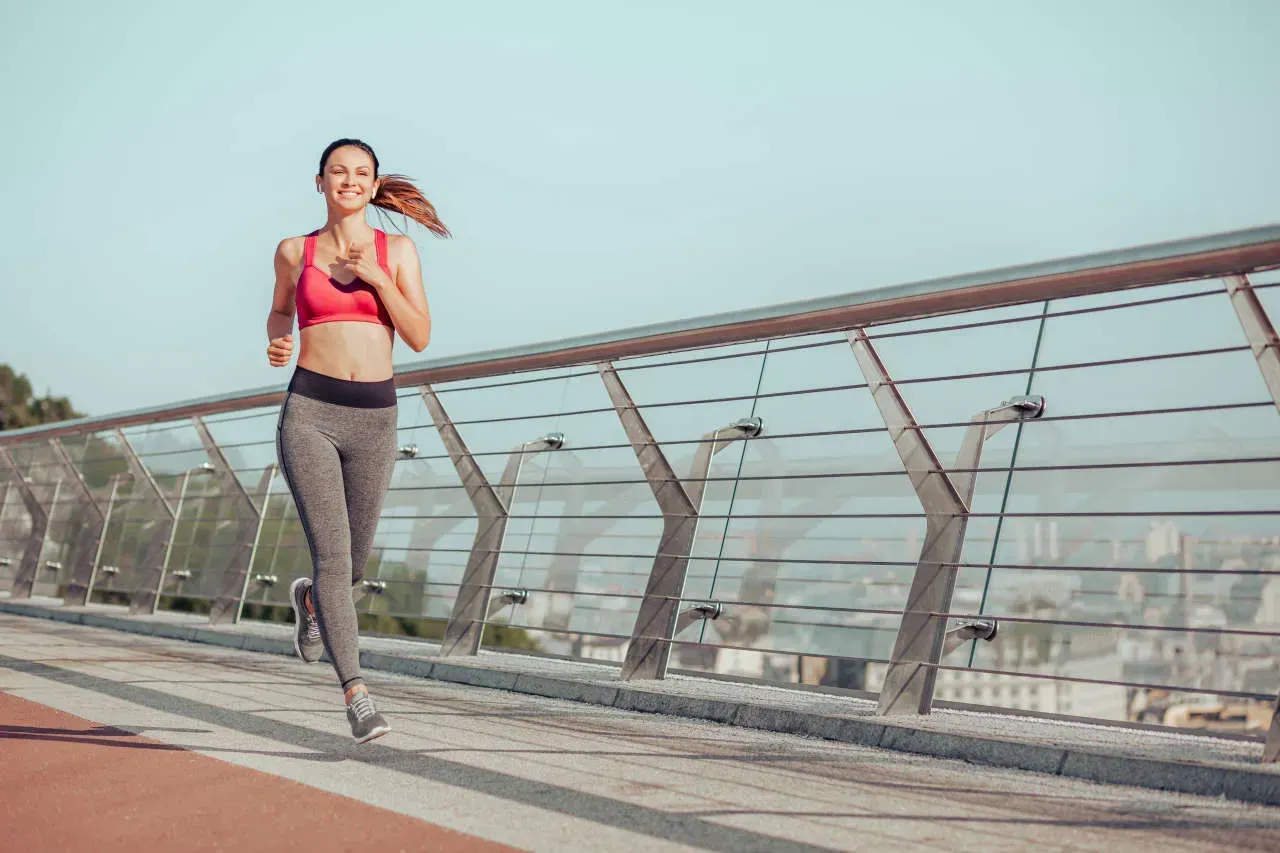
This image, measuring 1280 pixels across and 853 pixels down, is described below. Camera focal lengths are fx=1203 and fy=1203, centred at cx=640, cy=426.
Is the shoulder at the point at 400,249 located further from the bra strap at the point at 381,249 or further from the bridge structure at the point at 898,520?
the bridge structure at the point at 898,520

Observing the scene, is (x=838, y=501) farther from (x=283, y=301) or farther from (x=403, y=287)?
(x=283, y=301)

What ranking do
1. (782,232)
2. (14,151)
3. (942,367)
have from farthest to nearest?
(782,232), (14,151), (942,367)

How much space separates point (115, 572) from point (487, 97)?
8638 cm

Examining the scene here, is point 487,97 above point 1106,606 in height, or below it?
above

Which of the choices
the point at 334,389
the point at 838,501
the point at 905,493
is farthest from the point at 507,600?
the point at 334,389

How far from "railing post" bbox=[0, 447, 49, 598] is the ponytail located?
8760 millimetres

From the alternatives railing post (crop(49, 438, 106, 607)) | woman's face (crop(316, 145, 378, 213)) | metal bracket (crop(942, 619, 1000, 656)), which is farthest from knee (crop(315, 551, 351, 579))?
railing post (crop(49, 438, 106, 607))

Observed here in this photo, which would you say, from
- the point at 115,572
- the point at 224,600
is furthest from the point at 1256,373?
the point at 115,572

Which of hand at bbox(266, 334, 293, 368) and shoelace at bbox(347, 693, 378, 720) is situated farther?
hand at bbox(266, 334, 293, 368)

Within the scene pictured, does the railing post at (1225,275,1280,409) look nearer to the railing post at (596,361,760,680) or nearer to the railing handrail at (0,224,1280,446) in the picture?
the railing handrail at (0,224,1280,446)

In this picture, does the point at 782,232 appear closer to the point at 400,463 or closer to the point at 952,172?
the point at 952,172

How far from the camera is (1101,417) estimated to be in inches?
148

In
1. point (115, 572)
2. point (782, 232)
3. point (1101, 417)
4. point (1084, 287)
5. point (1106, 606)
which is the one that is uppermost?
point (782, 232)

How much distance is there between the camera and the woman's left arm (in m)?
3.46
